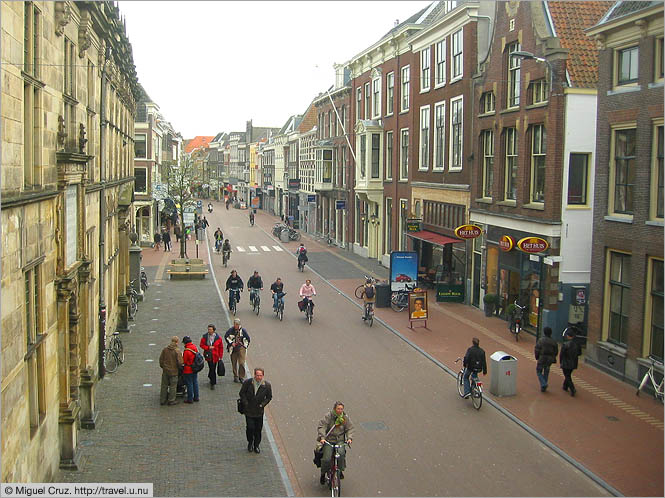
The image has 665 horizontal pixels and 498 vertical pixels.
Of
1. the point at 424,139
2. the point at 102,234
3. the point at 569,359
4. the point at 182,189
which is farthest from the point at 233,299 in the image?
the point at 182,189

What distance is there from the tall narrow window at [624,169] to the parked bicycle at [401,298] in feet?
37.3

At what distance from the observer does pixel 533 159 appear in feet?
79.8

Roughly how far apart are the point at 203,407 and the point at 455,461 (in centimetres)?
610

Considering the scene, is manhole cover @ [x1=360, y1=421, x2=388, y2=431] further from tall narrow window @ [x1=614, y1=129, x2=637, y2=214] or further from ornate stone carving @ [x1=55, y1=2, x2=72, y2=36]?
ornate stone carving @ [x1=55, y1=2, x2=72, y2=36]

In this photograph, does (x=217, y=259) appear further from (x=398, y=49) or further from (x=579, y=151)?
(x=579, y=151)

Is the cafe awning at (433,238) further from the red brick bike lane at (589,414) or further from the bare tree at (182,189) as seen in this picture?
the bare tree at (182,189)

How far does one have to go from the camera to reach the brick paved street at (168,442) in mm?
12031

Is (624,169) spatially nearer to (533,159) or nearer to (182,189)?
(533,159)

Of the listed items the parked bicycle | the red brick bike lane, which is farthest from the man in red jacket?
the parked bicycle

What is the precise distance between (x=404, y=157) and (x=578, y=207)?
18821 mm

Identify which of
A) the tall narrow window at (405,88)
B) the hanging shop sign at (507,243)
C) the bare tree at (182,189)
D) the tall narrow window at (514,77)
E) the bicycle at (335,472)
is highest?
the tall narrow window at (405,88)

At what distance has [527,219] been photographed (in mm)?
24000

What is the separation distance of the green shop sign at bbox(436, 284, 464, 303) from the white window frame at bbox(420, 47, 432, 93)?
10.9 meters

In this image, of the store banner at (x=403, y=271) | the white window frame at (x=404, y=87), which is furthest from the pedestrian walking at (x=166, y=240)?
the store banner at (x=403, y=271)
